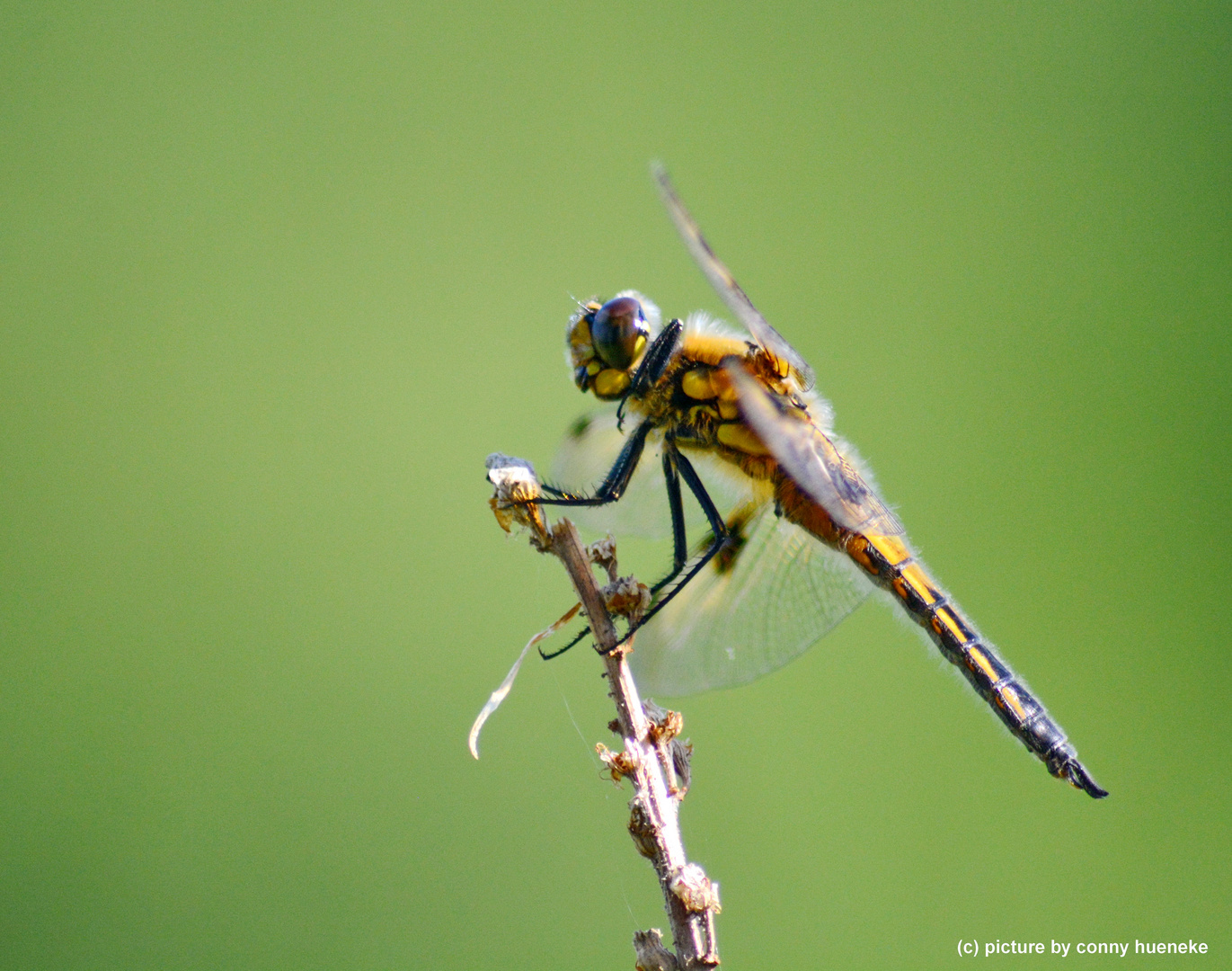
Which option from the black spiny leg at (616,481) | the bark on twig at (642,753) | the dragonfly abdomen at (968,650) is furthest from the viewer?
the black spiny leg at (616,481)

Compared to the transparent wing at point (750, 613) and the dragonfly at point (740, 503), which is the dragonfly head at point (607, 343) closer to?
the dragonfly at point (740, 503)

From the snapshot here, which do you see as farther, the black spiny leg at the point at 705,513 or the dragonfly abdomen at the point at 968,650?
the black spiny leg at the point at 705,513

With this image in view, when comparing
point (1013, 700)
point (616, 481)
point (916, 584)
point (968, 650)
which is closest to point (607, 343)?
point (616, 481)

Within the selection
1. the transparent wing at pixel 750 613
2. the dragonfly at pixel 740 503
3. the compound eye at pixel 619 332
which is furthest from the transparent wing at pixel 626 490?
the compound eye at pixel 619 332

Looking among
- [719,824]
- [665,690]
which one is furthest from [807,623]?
[719,824]

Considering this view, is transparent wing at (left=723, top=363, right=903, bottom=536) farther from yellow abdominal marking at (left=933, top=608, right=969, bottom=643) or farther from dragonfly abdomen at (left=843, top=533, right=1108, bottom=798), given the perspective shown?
yellow abdominal marking at (left=933, top=608, right=969, bottom=643)

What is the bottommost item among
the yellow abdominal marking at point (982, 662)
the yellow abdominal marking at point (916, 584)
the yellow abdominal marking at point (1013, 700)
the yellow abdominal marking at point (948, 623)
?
the yellow abdominal marking at point (1013, 700)

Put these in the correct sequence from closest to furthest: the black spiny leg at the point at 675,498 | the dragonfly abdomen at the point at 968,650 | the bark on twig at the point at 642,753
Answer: the bark on twig at the point at 642,753 → the dragonfly abdomen at the point at 968,650 → the black spiny leg at the point at 675,498

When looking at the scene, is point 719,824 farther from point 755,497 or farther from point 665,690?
point 755,497
